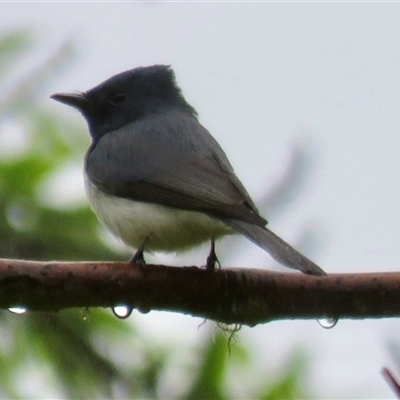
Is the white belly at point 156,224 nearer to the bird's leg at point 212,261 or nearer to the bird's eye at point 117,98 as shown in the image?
the bird's leg at point 212,261

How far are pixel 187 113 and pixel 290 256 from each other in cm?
202

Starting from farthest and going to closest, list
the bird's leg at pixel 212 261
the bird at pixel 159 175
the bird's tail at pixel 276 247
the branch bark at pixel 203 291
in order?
the bird at pixel 159 175 → the bird's leg at pixel 212 261 → the bird's tail at pixel 276 247 → the branch bark at pixel 203 291

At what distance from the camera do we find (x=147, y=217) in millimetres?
3529

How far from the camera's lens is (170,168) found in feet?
12.3

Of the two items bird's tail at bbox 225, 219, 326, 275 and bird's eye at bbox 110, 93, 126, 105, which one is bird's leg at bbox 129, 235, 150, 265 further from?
bird's eye at bbox 110, 93, 126, 105

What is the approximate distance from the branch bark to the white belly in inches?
19.9

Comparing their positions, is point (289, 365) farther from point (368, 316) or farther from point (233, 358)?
point (368, 316)

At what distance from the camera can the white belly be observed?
3.35 meters

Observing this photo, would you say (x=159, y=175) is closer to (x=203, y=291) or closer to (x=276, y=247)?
(x=276, y=247)

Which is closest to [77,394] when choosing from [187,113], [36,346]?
[36,346]

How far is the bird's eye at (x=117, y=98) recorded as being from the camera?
4605mm

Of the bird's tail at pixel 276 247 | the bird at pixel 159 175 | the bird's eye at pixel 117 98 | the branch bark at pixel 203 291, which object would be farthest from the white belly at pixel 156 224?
the bird's eye at pixel 117 98

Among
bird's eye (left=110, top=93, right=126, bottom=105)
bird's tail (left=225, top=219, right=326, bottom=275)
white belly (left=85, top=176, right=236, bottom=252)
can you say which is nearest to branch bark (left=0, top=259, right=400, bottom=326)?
Answer: bird's tail (left=225, top=219, right=326, bottom=275)

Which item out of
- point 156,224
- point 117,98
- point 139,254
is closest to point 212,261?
point 139,254
